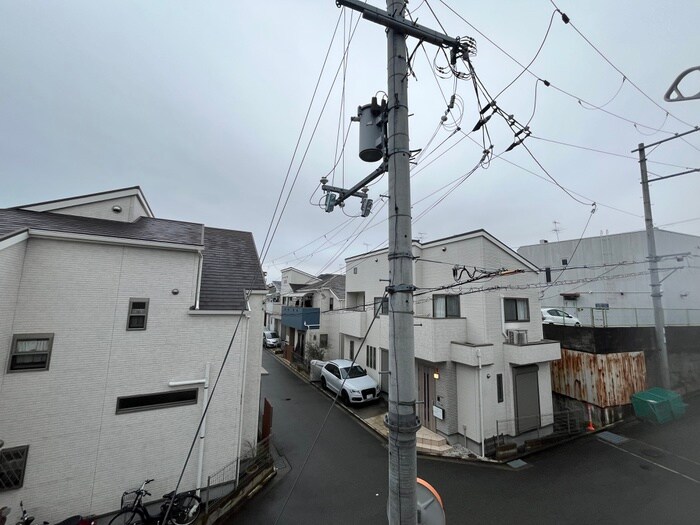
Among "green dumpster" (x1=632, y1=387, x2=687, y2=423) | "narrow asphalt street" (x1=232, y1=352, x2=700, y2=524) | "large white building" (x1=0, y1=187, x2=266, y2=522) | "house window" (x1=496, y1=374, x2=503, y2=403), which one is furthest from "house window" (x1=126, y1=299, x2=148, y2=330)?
"green dumpster" (x1=632, y1=387, x2=687, y2=423)

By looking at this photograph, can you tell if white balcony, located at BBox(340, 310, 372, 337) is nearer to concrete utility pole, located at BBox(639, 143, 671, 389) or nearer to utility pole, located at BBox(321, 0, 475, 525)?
concrete utility pole, located at BBox(639, 143, 671, 389)

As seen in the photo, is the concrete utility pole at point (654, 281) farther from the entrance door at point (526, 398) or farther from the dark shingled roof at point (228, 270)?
the dark shingled roof at point (228, 270)

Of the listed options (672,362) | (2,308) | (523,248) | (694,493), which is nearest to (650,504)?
(694,493)

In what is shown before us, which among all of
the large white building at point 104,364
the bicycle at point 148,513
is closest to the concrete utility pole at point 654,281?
the large white building at point 104,364

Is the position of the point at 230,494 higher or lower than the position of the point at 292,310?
lower

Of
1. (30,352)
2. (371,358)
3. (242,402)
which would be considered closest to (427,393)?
(371,358)

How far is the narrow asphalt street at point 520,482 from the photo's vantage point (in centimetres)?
679

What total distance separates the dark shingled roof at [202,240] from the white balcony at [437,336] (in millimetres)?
6075

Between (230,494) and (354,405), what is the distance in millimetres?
7376

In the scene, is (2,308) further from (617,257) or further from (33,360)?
(617,257)

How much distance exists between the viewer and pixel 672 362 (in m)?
14.5

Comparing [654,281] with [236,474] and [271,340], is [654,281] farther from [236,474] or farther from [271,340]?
[271,340]

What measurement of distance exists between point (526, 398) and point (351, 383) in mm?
7269

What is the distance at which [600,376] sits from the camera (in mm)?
11688
